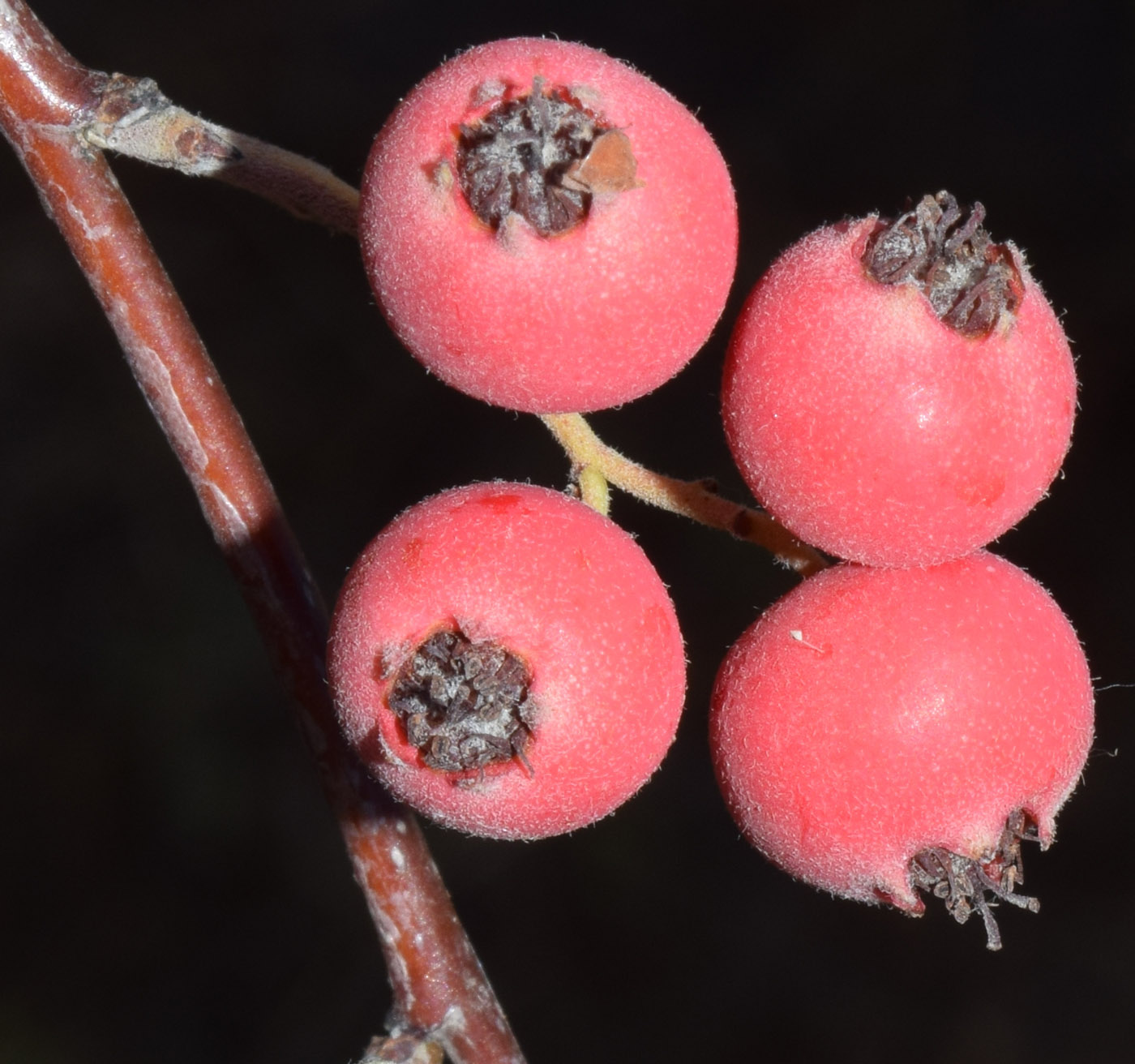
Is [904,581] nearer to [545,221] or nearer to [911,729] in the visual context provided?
[911,729]

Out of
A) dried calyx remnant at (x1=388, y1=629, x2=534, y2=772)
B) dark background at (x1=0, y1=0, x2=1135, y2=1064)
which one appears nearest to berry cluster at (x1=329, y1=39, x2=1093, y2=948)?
dried calyx remnant at (x1=388, y1=629, x2=534, y2=772)

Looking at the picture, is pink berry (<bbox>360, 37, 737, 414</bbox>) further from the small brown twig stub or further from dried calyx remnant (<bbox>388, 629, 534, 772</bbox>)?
the small brown twig stub

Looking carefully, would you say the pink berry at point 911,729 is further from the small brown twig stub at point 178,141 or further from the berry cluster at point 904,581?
the small brown twig stub at point 178,141

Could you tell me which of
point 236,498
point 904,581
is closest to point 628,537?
point 904,581

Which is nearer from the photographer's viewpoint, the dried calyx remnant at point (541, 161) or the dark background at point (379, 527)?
the dried calyx remnant at point (541, 161)

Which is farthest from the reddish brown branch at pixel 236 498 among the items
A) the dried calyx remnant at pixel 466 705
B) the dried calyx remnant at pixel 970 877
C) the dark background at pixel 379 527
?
the dark background at pixel 379 527

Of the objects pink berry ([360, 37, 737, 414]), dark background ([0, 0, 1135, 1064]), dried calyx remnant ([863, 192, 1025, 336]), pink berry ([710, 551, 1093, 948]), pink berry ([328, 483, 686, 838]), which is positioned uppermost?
pink berry ([360, 37, 737, 414])
